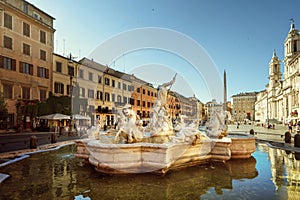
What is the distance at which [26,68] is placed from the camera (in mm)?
26750

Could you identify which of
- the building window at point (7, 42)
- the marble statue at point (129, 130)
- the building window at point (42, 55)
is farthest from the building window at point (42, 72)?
the marble statue at point (129, 130)

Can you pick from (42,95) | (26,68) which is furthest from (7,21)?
(42,95)

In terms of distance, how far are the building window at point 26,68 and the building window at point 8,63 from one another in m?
1.02

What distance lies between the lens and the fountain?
6.42m

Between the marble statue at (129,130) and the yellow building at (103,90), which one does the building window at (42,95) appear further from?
the marble statue at (129,130)

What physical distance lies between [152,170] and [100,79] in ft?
113

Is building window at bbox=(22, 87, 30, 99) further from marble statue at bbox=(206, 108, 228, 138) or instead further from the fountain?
marble statue at bbox=(206, 108, 228, 138)

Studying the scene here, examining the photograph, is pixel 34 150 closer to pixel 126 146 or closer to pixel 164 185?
pixel 126 146

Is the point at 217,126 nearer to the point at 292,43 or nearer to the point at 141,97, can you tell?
the point at 141,97

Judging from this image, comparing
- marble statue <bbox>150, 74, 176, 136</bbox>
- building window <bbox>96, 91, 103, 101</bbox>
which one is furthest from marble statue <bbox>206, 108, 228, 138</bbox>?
building window <bbox>96, 91, 103, 101</bbox>

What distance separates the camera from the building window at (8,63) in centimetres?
2386

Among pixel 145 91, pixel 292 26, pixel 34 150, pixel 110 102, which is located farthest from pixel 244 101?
pixel 34 150

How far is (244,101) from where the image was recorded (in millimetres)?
132000

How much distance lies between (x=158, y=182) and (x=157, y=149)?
91 cm
